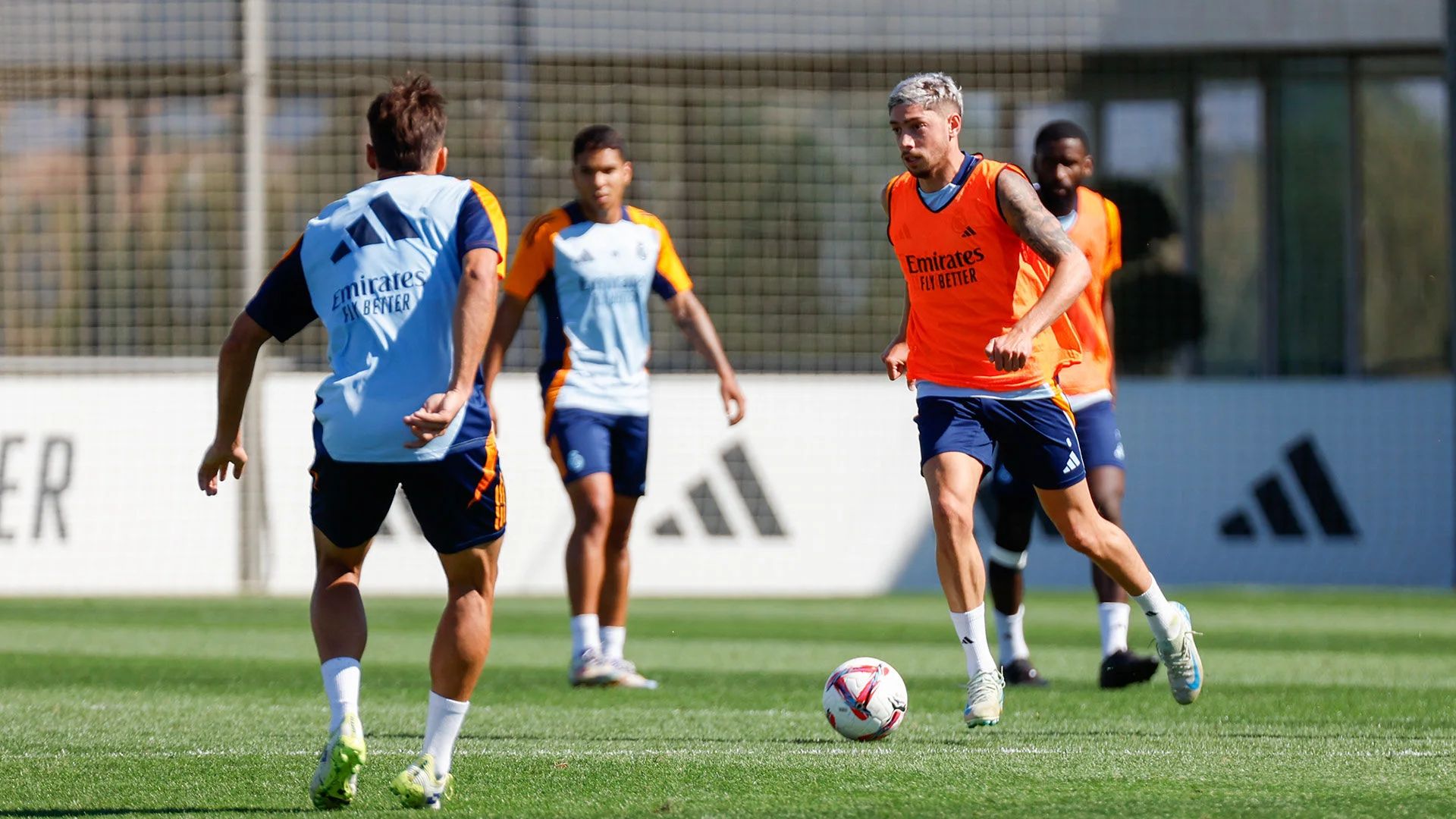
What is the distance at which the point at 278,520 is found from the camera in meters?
14.2

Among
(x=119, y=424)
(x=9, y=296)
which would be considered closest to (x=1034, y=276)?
(x=119, y=424)

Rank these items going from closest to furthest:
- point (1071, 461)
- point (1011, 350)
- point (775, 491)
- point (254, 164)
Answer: point (1011, 350)
point (1071, 461)
point (775, 491)
point (254, 164)

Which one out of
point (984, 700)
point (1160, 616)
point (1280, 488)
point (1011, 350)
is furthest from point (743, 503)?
point (1011, 350)

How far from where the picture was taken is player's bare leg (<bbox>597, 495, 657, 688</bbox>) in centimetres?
802

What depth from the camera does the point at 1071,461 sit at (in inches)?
239

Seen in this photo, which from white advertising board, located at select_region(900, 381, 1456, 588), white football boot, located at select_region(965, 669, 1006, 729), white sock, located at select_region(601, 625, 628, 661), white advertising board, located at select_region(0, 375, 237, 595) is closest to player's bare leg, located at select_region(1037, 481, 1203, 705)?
white football boot, located at select_region(965, 669, 1006, 729)

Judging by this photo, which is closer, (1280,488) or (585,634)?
(585,634)

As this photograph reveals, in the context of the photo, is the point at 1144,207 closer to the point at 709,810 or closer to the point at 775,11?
the point at 775,11

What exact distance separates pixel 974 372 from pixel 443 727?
93.4 inches

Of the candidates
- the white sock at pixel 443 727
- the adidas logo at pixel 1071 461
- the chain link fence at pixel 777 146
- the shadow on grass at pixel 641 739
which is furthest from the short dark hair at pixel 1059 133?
the chain link fence at pixel 777 146

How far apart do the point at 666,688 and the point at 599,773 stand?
2.59 m

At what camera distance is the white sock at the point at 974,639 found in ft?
19.3

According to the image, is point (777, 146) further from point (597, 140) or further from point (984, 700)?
point (984, 700)

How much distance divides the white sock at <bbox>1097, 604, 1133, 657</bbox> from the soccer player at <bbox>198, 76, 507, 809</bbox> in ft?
11.8
